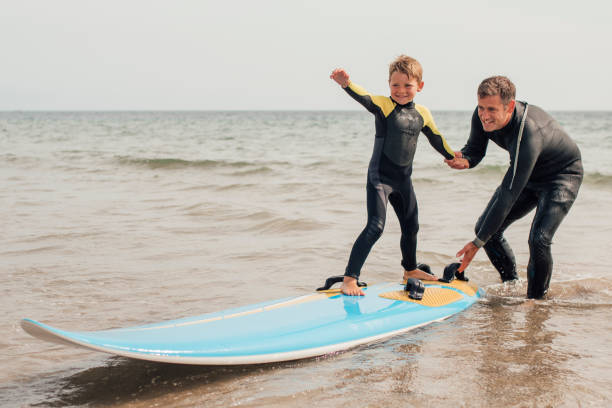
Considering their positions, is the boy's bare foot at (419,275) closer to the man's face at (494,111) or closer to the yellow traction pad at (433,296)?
the yellow traction pad at (433,296)

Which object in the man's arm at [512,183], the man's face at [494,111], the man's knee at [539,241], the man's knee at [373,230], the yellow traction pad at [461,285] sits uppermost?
the man's face at [494,111]

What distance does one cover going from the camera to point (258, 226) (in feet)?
28.1

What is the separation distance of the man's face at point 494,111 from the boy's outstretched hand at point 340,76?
1.01 meters

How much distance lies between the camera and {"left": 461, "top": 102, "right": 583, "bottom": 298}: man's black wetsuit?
175 inches

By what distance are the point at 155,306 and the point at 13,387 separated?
5.63 feet

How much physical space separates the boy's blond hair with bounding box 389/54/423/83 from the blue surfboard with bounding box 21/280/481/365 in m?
1.72

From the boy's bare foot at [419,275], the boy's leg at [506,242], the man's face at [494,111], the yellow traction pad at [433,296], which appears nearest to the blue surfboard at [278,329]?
the yellow traction pad at [433,296]

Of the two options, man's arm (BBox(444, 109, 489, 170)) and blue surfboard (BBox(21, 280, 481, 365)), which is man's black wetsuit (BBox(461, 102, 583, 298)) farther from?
blue surfboard (BBox(21, 280, 481, 365))

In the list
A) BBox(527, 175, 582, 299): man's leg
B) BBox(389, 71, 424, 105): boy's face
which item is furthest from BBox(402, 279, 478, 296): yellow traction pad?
BBox(389, 71, 424, 105): boy's face

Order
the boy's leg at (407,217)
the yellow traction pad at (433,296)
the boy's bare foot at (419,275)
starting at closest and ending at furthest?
1. the yellow traction pad at (433,296)
2. the boy's leg at (407,217)
3. the boy's bare foot at (419,275)

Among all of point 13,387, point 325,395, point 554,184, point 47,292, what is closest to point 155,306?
point 47,292

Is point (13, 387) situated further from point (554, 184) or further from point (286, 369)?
point (554, 184)

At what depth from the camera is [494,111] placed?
446cm

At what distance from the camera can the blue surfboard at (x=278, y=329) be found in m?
3.26
